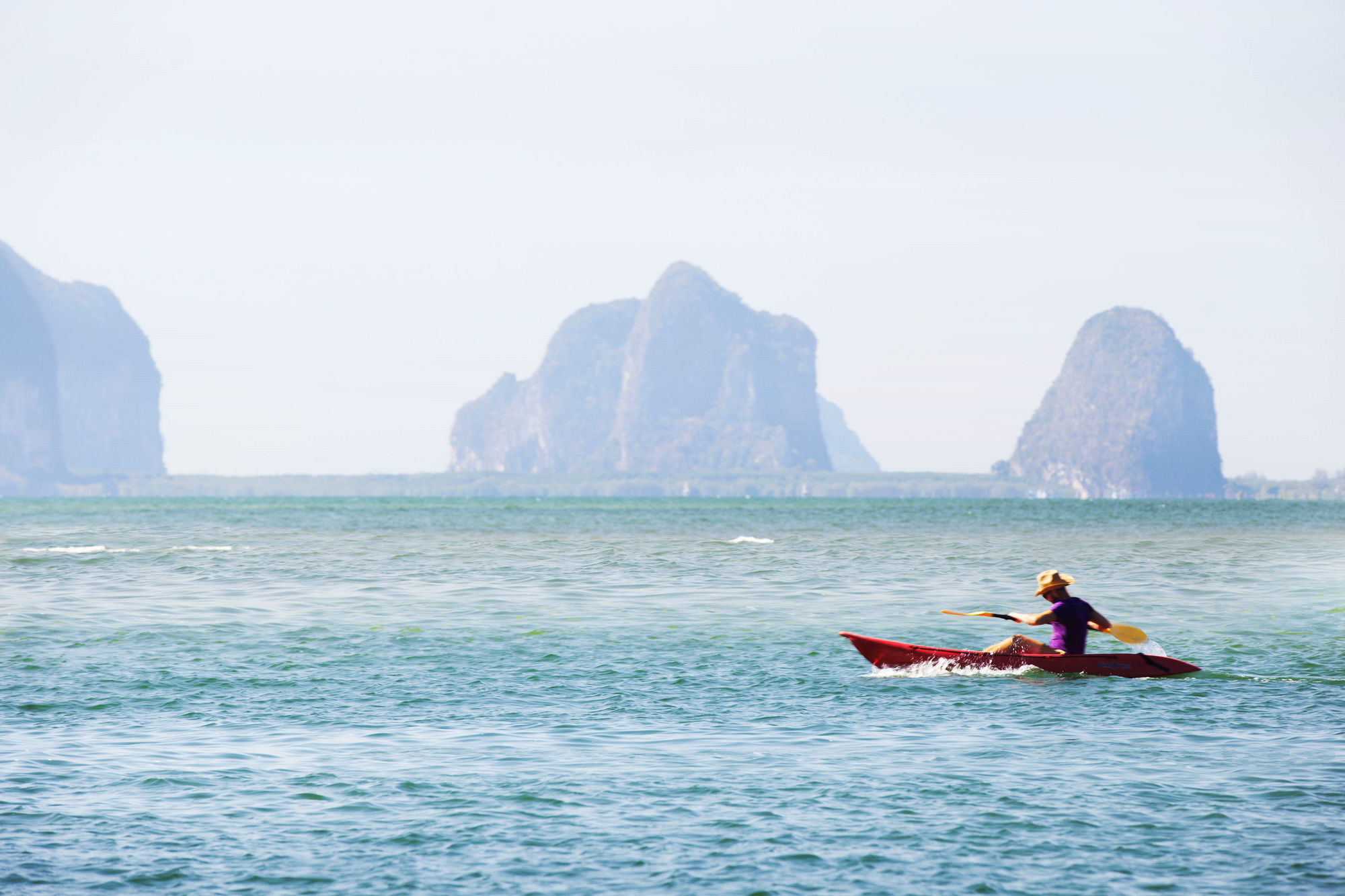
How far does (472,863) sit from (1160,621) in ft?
77.5

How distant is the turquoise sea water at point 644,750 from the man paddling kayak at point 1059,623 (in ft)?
1.73

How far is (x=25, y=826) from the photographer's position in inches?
445

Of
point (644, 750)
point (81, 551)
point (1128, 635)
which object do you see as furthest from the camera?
point (81, 551)

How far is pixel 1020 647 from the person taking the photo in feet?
66.6

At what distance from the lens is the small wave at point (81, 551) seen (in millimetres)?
59938

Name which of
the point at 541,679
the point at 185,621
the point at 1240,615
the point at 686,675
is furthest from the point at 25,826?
the point at 1240,615

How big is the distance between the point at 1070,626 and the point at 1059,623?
0.57 feet

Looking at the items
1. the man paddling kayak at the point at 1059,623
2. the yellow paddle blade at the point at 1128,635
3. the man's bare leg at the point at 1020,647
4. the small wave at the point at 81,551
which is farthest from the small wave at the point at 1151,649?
the small wave at the point at 81,551

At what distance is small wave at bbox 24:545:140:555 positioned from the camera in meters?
59.9

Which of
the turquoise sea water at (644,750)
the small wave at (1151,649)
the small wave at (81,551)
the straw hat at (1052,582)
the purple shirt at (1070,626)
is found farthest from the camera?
the small wave at (81,551)

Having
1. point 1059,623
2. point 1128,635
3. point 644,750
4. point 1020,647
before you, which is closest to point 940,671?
point 1020,647

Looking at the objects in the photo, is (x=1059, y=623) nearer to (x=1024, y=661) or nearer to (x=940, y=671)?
(x=1024, y=661)

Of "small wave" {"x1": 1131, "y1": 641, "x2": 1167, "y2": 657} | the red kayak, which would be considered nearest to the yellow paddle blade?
"small wave" {"x1": 1131, "y1": 641, "x2": 1167, "y2": 657}

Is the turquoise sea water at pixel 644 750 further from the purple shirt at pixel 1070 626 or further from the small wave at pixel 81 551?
the small wave at pixel 81 551
